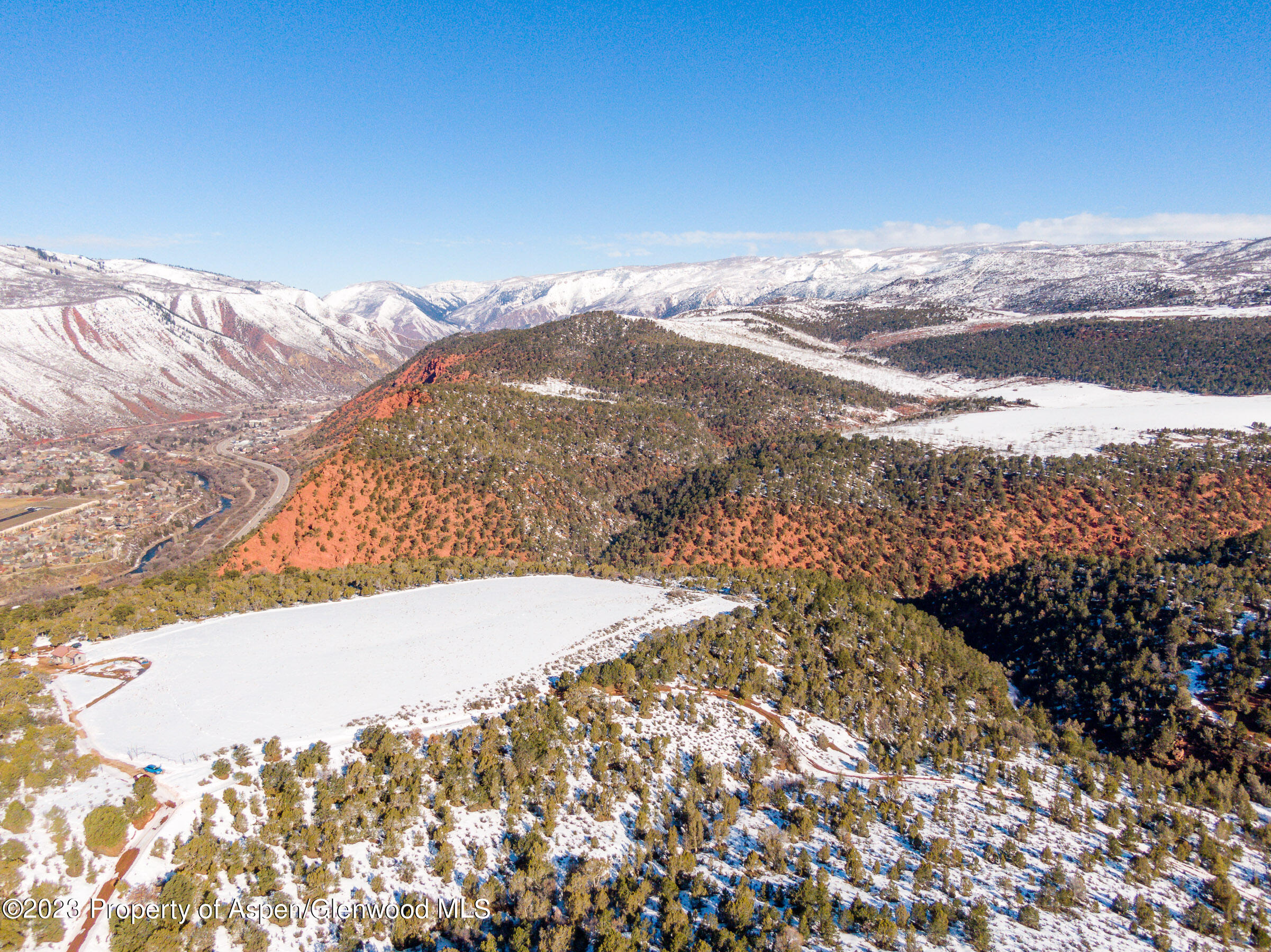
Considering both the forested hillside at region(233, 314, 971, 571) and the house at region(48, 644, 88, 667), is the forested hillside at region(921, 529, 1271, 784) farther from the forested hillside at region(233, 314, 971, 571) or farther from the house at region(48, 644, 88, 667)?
the house at region(48, 644, 88, 667)

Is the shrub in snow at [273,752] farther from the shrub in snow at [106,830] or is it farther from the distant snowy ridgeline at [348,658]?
the shrub in snow at [106,830]

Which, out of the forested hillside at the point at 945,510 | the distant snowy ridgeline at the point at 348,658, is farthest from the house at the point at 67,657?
the forested hillside at the point at 945,510

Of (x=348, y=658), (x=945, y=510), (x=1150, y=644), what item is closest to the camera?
(x=348, y=658)

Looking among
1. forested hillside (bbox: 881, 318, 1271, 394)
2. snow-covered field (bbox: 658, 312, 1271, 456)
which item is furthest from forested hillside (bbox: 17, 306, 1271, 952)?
forested hillside (bbox: 881, 318, 1271, 394)

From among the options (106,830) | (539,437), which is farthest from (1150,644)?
(539,437)

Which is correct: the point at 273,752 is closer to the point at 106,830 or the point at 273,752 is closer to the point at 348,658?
the point at 106,830
